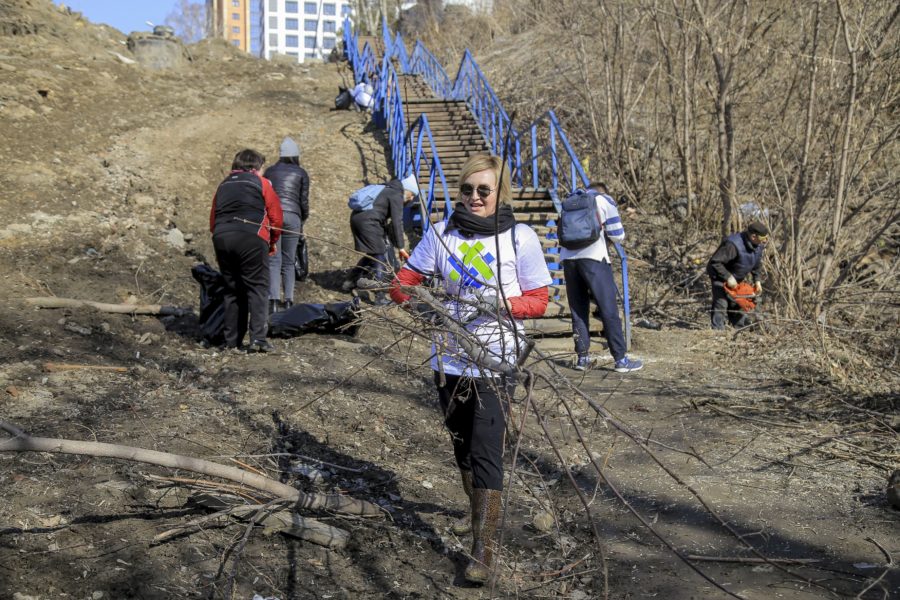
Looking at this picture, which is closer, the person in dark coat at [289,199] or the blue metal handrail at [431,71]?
the person in dark coat at [289,199]

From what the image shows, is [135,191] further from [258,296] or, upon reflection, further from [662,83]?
[662,83]

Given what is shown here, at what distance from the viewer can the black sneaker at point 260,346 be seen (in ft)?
21.6

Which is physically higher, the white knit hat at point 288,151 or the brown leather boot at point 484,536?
the white knit hat at point 288,151

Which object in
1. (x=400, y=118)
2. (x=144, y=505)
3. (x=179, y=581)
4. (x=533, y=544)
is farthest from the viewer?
(x=400, y=118)

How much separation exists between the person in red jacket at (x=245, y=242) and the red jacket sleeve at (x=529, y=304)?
320 centimetres

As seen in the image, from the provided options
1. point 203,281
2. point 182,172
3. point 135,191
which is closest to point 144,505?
point 203,281

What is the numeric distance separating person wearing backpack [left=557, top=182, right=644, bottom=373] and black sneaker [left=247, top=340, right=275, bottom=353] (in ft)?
7.91

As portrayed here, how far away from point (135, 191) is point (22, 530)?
30.3 feet

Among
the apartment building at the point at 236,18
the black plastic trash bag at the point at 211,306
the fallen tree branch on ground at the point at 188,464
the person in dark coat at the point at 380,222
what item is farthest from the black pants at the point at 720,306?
the apartment building at the point at 236,18

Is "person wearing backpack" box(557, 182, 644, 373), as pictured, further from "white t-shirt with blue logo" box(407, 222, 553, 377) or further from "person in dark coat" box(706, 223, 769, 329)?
"white t-shirt with blue logo" box(407, 222, 553, 377)

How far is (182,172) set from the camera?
12727 millimetres

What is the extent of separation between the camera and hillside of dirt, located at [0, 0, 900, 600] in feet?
10.9

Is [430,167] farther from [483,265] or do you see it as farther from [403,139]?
[483,265]

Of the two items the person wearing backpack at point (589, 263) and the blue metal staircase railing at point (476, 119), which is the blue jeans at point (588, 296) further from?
the blue metal staircase railing at point (476, 119)
